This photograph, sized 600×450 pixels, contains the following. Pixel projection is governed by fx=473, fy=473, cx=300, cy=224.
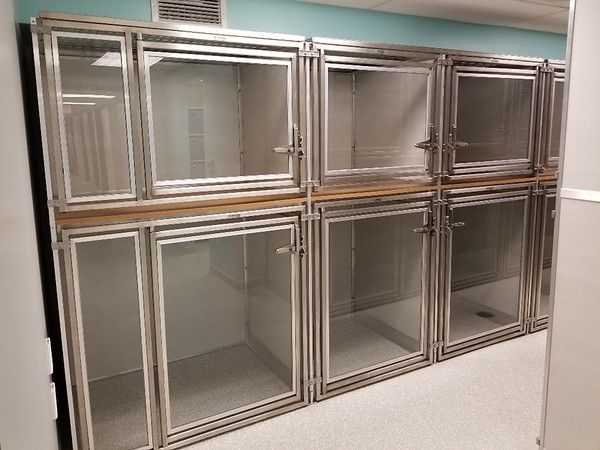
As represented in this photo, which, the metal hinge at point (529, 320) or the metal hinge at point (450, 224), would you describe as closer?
the metal hinge at point (450, 224)

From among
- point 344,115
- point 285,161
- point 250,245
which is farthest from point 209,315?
point 344,115

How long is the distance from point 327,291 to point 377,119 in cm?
133

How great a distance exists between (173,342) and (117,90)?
159 cm

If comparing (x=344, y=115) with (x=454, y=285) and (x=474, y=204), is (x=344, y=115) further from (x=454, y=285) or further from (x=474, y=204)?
(x=454, y=285)

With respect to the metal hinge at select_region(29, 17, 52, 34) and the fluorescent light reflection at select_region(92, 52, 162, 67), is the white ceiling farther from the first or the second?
the metal hinge at select_region(29, 17, 52, 34)

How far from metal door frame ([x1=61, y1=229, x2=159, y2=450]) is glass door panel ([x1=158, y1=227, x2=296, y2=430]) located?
0.95 ft

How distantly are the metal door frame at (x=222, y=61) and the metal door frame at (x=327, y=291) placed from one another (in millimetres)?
334

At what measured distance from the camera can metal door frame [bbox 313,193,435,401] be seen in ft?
9.28

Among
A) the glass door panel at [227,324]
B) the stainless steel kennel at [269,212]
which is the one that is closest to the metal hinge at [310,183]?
the stainless steel kennel at [269,212]

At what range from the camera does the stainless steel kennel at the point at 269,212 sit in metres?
2.25

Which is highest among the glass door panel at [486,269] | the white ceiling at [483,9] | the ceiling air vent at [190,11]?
the white ceiling at [483,9]

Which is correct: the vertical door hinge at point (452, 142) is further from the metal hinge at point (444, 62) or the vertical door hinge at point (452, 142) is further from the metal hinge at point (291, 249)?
the metal hinge at point (291, 249)

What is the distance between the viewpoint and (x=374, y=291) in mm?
3773

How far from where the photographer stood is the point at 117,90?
7.55ft
